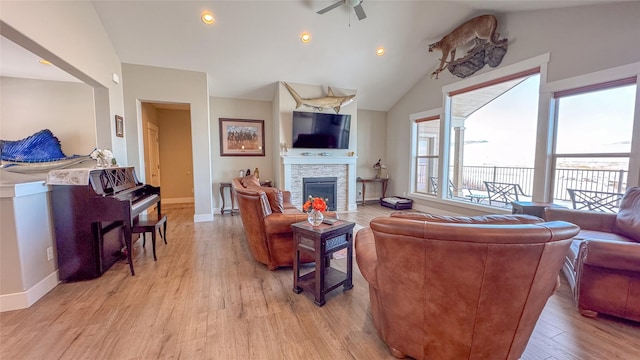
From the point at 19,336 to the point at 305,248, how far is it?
205 centimetres

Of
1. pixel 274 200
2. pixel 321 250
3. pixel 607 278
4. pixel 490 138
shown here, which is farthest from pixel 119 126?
pixel 490 138

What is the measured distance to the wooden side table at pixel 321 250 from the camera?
208cm

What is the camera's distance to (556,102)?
3.61 meters

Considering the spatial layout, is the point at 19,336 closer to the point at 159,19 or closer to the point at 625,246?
the point at 159,19

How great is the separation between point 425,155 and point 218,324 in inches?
238

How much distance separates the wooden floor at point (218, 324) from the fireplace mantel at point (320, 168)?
2.88 meters

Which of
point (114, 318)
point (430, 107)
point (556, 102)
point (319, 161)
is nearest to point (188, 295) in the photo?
point (114, 318)

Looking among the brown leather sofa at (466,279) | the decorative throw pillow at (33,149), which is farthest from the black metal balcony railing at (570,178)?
the decorative throw pillow at (33,149)

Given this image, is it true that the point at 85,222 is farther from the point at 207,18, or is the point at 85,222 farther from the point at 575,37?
the point at 575,37

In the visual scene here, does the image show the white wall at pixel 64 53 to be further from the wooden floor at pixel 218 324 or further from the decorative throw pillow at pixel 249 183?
the decorative throw pillow at pixel 249 183

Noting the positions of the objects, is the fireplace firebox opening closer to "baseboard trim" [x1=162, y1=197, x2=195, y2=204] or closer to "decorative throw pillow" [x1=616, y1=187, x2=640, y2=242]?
"baseboard trim" [x1=162, y1=197, x2=195, y2=204]

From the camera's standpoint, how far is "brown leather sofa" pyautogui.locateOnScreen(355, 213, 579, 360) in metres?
1.15

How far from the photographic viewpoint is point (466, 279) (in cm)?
120

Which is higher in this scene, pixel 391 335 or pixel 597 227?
pixel 597 227
